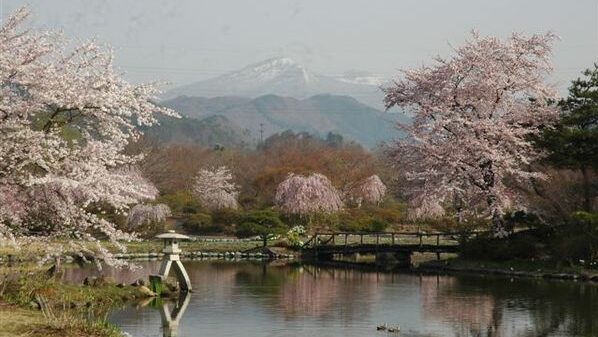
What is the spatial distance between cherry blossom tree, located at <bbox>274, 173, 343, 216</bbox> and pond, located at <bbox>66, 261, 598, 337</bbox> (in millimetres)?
22753

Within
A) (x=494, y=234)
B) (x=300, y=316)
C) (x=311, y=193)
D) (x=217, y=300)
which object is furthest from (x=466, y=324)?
(x=311, y=193)

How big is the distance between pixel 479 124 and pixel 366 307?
17.7 metres

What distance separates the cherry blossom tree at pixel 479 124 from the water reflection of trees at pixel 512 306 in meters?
7.26

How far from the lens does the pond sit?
20.9 meters

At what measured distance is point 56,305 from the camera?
70.1ft

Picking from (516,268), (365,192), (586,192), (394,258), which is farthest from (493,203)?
(365,192)

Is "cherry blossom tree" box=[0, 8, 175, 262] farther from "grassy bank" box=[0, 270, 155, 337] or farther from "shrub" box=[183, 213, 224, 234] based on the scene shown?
"shrub" box=[183, 213, 224, 234]

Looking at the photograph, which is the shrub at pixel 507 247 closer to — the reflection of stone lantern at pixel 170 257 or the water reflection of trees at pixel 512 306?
the water reflection of trees at pixel 512 306

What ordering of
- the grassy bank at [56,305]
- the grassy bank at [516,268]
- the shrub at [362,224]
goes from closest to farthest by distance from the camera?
the grassy bank at [56,305] < the grassy bank at [516,268] < the shrub at [362,224]

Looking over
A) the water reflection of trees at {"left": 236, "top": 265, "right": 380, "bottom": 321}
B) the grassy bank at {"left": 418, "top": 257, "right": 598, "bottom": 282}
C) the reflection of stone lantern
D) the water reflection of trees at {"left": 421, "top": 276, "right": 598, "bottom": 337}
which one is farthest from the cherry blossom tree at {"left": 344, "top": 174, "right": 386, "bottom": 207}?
the reflection of stone lantern

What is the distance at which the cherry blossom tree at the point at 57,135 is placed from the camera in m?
17.5

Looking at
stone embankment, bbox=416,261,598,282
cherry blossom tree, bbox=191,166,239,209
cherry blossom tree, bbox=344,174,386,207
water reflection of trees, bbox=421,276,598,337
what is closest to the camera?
water reflection of trees, bbox=421,276,598,337

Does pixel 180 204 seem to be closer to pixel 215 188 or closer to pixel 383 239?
pixel 215 188

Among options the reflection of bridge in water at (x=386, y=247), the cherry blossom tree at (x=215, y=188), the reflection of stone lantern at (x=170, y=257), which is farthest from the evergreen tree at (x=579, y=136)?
the cherry blossom tree at (x=215, y=188)
